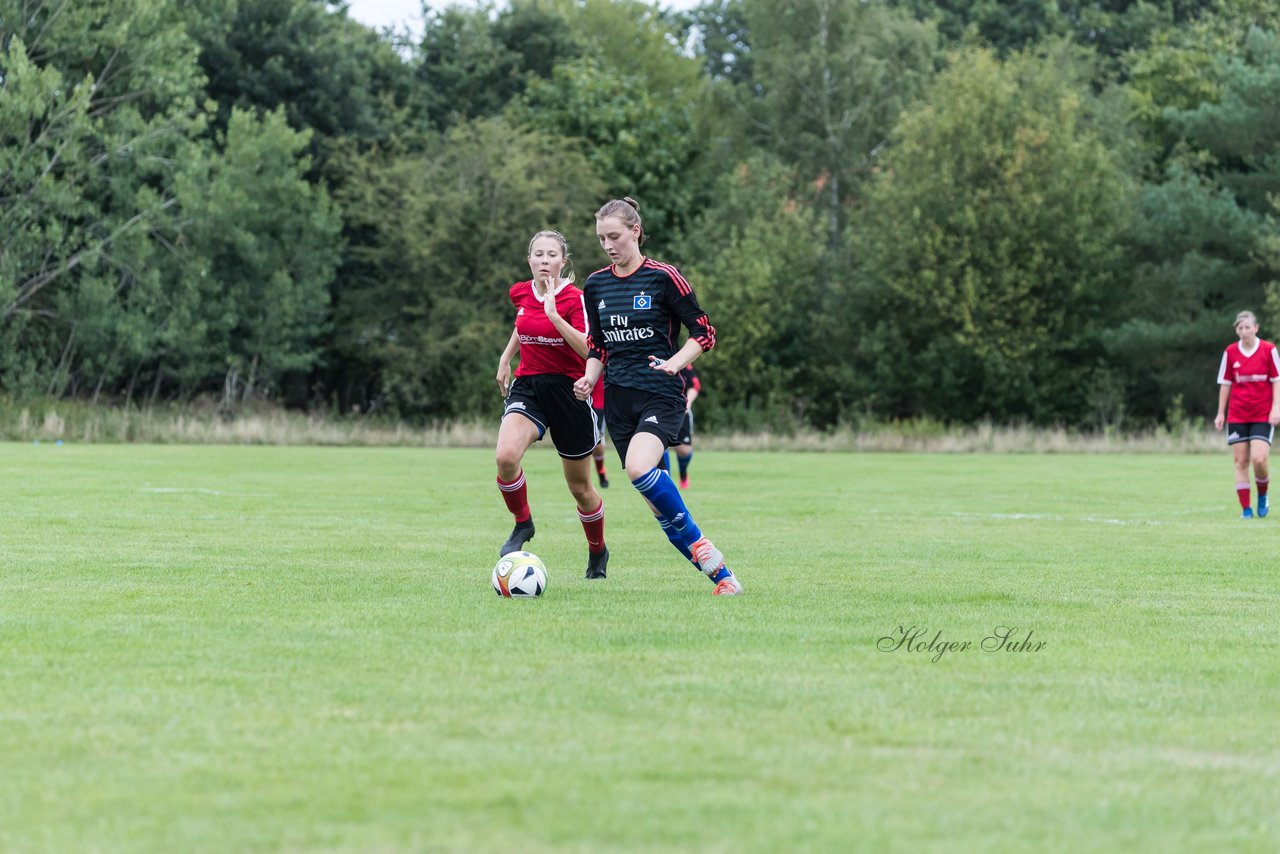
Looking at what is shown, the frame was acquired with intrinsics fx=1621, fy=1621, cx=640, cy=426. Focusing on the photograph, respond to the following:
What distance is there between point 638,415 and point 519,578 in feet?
3.82

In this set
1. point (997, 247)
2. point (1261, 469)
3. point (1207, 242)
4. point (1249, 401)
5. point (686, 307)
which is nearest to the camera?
point (686, 307)

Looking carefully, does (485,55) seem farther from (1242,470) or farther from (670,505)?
(670,505)

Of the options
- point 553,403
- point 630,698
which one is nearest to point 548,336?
point 553,403

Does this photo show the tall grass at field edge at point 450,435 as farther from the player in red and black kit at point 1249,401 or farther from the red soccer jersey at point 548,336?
the red soccer jersey at point 548,336

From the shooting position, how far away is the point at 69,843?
11.5ft

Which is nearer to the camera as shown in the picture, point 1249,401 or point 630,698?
point 630,698

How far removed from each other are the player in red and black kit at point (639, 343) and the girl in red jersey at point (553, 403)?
69 centimetres

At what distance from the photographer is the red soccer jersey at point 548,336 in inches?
383

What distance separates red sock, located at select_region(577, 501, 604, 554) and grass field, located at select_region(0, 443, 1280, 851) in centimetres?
25

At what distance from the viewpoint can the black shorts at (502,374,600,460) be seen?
31.9ft

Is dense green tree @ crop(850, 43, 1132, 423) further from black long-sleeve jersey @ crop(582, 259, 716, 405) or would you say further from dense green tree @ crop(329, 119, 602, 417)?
black long-sleeve jersey @ crop(582, 259, 716, 405)

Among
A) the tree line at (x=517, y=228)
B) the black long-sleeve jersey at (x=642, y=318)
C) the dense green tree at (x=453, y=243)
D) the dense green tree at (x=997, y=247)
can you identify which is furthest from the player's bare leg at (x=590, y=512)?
the dense green tree at (x=453, y=243)

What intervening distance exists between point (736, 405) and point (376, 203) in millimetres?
12348

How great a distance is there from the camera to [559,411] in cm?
974
